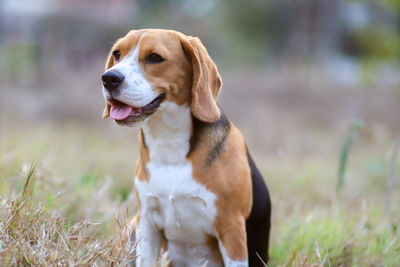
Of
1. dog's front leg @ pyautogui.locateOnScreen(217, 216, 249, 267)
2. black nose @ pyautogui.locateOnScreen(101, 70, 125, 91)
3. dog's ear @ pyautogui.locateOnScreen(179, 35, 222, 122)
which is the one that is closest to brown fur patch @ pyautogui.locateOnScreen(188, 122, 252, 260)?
dog's front leg @ pyautogui.locateOnScreen(217, 216, 249, 267)

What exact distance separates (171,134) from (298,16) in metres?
19.6

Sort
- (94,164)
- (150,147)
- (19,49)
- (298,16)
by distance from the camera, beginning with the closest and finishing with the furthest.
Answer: (150,147) < (94,164) < (19,49) < (298,16)

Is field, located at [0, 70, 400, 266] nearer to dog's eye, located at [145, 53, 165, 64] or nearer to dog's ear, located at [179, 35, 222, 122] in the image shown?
dog's ear, located at [179, 35, 222, 122]

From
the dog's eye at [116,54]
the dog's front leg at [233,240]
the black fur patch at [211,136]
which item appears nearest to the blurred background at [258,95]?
the dog's front leg at [233,240]

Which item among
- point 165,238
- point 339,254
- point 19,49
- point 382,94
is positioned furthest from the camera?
point 19,49

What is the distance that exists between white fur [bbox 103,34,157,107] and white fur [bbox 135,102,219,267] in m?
0.16

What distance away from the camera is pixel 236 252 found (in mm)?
2656

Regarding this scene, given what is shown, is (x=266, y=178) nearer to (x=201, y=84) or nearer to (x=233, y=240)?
(x=233, y=240)

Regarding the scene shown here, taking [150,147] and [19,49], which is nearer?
[150,147]

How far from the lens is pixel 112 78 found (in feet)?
8.27

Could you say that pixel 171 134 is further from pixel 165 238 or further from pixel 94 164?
pixel 94 164

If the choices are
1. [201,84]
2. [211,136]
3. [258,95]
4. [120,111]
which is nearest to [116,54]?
[120,111]

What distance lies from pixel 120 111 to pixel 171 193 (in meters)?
0.53

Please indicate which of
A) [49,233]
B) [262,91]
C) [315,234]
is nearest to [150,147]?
[49,233]
